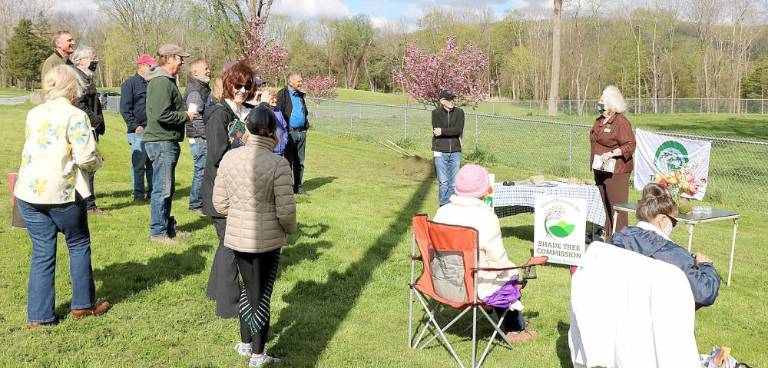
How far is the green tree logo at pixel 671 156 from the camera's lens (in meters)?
8.38

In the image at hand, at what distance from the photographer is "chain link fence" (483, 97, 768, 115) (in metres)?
52.2

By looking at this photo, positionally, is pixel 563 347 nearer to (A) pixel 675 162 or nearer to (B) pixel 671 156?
(A) pixel 675 162

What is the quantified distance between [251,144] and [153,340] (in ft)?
5.35

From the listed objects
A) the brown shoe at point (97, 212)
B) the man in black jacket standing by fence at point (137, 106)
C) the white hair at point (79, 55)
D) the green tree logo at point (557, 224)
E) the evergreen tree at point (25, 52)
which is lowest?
the brown shoe at point (97, 212)

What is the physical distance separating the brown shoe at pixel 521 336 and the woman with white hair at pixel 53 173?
120 inches

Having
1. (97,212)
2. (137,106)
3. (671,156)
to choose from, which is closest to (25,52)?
(137,106)

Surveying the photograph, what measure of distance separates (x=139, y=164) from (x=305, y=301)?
4.27 m

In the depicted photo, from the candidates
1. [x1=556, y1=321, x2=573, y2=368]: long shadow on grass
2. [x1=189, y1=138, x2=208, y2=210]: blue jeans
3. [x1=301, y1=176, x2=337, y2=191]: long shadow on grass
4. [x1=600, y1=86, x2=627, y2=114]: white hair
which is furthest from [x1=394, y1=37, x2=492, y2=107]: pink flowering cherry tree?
[x1=556, y1=321, x2=573, y2=368]: long shadow on grass

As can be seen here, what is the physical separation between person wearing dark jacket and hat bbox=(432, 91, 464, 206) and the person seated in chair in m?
5.27

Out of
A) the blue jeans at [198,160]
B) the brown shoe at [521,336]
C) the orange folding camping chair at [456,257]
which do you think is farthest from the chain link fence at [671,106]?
the orange folding camping chair at [456,257]

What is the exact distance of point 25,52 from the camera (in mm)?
63500

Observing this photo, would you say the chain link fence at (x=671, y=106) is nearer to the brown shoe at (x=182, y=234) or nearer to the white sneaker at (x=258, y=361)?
the brown shoe at (x=182, y=234)

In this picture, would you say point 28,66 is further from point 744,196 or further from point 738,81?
point 738,81

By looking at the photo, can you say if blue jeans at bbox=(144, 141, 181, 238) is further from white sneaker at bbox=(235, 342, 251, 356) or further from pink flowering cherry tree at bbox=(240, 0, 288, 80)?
pink flowering cherry tree at bbox=(240, 0, 288, 80)
